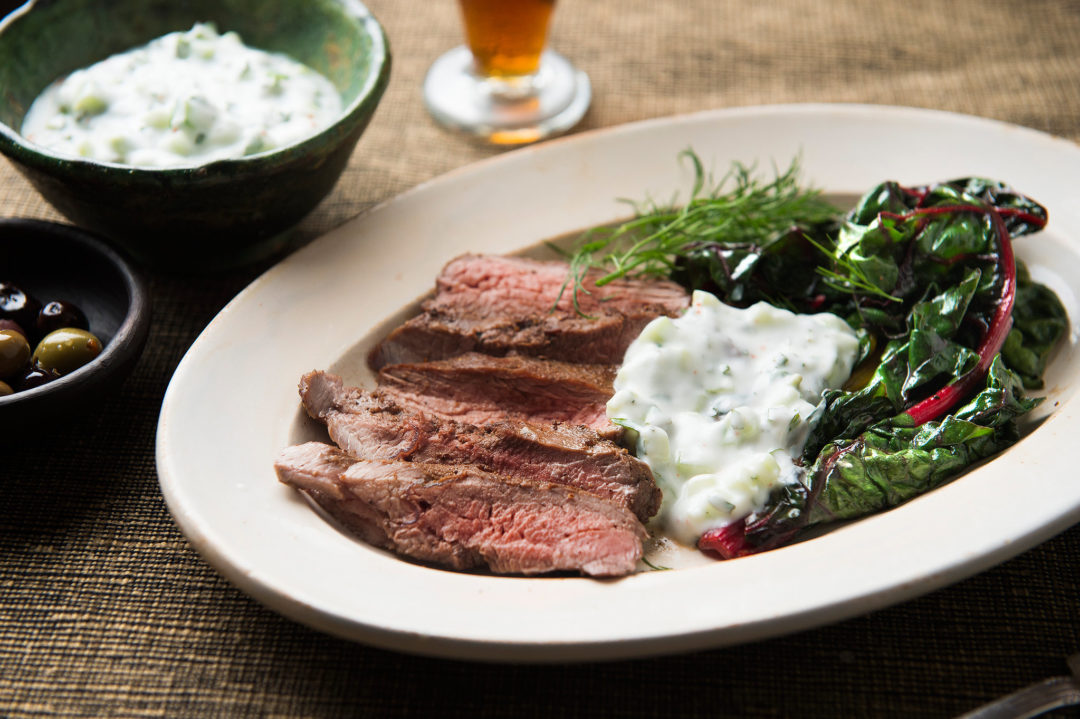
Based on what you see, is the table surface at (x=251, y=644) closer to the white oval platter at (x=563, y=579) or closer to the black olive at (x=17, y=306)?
the white oval platter at (x=563, y=579)

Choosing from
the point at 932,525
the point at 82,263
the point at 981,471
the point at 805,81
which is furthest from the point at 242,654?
the point at 805,81

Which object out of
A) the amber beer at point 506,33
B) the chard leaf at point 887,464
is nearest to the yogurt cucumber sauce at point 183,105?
the amber beer at point 506,33

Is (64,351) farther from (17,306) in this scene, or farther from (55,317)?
(17,306)

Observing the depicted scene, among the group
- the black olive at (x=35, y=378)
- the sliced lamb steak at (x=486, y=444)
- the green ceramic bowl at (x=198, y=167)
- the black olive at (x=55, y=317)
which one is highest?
the green ceramic bowl at (x=198, y=167)

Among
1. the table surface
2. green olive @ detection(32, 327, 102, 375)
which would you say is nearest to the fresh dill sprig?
the table surface

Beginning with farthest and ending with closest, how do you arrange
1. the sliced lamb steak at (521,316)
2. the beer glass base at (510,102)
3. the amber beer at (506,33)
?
the beer glass base at (510,102) < the amber beer at (506,33) < the sliced lamb steak at (521,316)

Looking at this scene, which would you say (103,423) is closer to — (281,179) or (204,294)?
(204,294)

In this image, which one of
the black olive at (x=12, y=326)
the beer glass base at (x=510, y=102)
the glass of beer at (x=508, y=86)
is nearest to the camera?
the black olive at (x=12, y=326)
